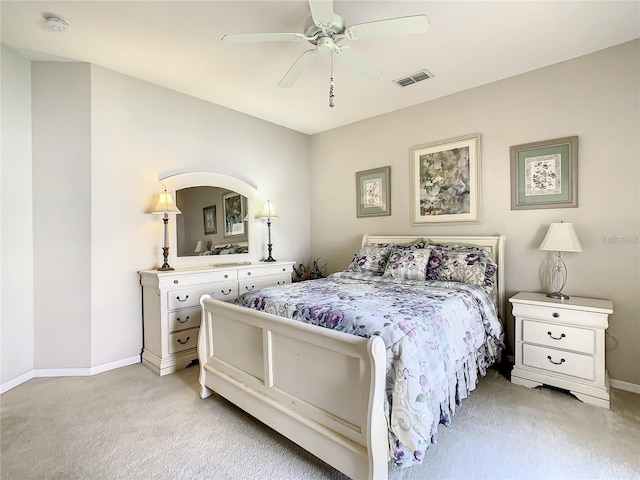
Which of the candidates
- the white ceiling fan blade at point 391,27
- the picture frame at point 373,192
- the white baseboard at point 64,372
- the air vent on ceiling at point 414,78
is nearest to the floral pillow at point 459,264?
the picture frame at point 373,192

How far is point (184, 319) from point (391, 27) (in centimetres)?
283

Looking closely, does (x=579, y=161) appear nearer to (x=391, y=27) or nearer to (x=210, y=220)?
(x=391, y=27)

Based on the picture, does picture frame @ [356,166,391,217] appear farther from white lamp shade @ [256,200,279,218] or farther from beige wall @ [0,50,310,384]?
beige wall @ [0,50,310,384]

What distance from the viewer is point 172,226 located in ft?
10.7

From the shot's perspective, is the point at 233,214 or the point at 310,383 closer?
the point at 310,383

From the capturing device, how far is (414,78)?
9.93ft

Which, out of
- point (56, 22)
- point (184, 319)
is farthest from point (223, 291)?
point (56, 22)

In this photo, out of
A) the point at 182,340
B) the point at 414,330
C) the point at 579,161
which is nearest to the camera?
the point at 414,330

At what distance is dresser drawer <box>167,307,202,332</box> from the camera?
286 cm

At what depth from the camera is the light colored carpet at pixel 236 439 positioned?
163 centimetres

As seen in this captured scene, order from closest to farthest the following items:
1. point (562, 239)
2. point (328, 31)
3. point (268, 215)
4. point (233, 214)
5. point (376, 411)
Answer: point (376, 411) < point (328, 31) < point (562, 239) < point (233, 214) < point (268, 215)

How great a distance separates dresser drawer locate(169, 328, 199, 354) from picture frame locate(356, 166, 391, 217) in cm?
248

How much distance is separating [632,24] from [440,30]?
53.3 inches

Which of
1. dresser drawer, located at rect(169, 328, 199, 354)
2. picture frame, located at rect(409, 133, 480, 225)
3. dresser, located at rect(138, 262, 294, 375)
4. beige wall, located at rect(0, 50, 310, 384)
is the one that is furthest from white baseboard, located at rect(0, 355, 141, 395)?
picture frame, located at rect(409, 133, 480, 225)
